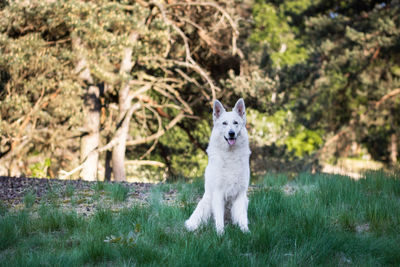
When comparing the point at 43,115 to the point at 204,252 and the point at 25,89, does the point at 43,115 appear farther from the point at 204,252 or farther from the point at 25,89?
the point at 204,252

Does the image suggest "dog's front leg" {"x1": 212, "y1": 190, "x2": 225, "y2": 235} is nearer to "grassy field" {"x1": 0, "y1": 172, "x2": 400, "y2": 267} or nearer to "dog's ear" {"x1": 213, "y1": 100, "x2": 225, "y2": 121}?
"grassy field" {"x1": 0, "y1": 172, "x2": 400, "y2": 267}

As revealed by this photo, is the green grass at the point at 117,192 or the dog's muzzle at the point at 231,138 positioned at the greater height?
the dog's muzzle at the point at 231,138

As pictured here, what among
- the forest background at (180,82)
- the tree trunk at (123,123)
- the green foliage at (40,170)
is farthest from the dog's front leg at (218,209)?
the green foliage at (40,170)

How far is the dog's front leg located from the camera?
5160 millimetres

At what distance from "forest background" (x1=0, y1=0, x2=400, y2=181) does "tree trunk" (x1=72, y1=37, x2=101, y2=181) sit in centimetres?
5

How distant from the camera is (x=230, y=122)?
5.30m

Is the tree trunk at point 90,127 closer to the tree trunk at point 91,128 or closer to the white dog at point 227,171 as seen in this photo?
the tree trunk at point 91,128

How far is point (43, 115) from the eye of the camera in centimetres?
1341

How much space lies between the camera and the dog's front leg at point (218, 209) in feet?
16.9

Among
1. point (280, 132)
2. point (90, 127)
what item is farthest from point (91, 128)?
point (280, 132)

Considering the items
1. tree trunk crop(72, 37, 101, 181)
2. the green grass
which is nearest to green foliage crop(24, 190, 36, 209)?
the green grass

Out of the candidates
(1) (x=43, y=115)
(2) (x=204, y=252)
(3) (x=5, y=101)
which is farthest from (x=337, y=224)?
(1) (x=43, y=115)

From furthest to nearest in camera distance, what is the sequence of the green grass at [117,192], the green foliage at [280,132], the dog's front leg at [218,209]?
the green foliage at [280,132], the green grass at [117,192], the dog's front leg at [218,209]

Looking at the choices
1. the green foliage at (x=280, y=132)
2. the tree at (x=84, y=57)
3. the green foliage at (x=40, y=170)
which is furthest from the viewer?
the green foliage at (x=280, y=132)
